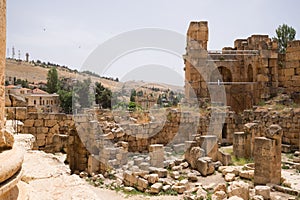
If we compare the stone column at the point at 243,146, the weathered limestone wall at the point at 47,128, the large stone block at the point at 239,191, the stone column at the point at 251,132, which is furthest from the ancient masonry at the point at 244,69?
the large stone block at the point at 239,191

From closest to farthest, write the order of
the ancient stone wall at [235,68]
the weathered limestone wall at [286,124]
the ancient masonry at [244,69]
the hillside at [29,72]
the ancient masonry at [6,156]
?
the ancient masonry at [6,156], the weathered limestone wall at [286,124], the ancient masonry at [244,69], the ancient stone wall at [235,68], the hillside at [29,72]

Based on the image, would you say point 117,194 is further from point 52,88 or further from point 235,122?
point 52,88

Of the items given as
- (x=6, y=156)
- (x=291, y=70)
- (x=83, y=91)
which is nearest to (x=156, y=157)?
(x=6, y=156)

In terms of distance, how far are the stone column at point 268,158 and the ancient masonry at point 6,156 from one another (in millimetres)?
8205

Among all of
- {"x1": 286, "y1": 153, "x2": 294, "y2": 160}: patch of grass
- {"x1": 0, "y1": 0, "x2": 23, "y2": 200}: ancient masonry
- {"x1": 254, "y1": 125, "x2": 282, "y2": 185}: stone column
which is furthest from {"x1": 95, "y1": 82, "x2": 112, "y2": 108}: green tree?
{"x1": 0, "y1": 0, "x2": 23, "y2": 200}: ancient masonry

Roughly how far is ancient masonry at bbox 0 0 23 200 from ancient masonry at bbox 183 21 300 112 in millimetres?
16815

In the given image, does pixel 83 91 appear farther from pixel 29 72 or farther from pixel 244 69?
pixel 29 72

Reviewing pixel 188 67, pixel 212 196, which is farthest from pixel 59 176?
pixel 188 67

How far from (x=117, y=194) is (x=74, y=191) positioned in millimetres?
6148

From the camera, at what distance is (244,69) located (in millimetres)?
21438

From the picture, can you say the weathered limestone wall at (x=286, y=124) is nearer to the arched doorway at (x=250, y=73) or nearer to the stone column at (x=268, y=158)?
the stone column at (x=268, y=158)

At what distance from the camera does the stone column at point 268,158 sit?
902cm

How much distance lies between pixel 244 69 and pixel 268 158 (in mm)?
13356

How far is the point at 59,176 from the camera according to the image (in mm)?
3477
